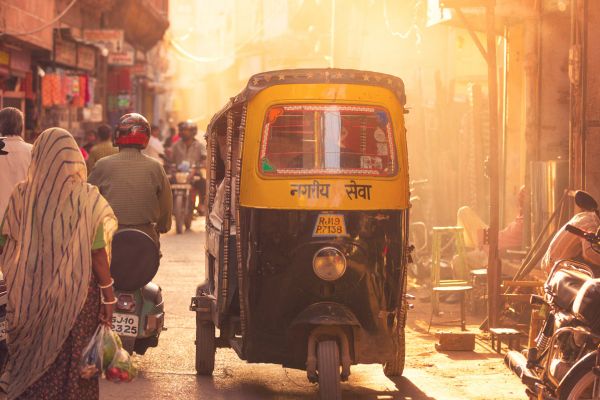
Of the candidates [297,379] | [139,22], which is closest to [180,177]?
[297,379]

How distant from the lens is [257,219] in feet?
28.8

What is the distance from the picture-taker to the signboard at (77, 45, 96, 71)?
32531 mm

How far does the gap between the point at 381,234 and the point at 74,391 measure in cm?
295

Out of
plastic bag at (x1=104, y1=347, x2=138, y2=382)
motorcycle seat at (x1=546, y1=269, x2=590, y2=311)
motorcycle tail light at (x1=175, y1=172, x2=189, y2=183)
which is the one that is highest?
motorcycle tail light at (x1=175, y1=172, x2=189, y2=183)

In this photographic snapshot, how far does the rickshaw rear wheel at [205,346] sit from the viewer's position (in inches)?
388

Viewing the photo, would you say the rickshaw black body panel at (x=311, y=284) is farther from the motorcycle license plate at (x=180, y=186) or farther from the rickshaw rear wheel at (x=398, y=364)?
the motorcycle license plate at (x=180, y=186)

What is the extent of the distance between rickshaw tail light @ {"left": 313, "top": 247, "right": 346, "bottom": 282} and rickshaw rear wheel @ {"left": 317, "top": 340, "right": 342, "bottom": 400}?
1.43 feet

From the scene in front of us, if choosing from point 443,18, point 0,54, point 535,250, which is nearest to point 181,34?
point 0,54

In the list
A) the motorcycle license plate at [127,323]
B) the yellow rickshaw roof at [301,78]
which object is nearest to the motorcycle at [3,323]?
the motorcycle license plate at [127,323]

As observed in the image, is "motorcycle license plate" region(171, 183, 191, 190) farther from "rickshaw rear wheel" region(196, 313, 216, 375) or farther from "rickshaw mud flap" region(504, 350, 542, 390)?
"rickshaw mud flap" region(504, 350, 542, 390)

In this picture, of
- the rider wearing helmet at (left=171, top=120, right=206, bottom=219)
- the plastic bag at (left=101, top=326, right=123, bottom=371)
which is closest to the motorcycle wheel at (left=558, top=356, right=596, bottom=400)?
the plastic bag at (left=101, top=326, right=123, bottom=371)

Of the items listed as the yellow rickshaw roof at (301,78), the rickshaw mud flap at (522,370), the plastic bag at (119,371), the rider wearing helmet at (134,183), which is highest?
the yellow rickshaw roof at (301,78)

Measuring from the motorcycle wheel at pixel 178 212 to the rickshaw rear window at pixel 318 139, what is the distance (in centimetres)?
1446

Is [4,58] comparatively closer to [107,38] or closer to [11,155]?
[107,38]
